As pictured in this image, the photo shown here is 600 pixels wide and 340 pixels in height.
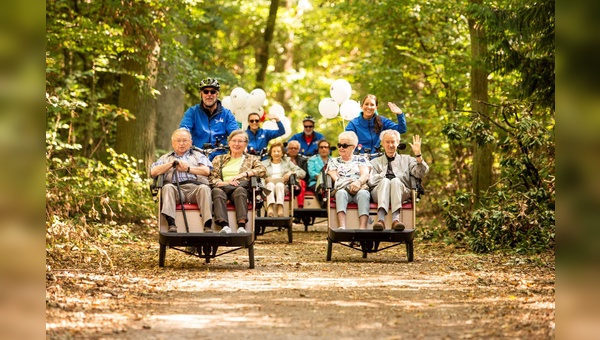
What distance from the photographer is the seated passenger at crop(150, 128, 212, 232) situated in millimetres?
10469

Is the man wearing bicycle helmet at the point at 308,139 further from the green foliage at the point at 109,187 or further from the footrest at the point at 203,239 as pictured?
the footrest at the point at 203,239

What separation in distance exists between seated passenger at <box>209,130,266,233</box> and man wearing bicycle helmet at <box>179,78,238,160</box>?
254 mm

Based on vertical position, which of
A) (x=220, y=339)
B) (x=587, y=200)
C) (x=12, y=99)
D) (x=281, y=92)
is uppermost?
(x=281, y=92)

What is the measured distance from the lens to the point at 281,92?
3653cm

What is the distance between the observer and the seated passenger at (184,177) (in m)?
10.5

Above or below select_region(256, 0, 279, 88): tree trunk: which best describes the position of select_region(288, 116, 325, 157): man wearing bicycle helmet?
below

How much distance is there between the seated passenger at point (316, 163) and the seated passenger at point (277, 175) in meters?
0.31

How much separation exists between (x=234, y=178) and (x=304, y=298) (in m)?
3.27

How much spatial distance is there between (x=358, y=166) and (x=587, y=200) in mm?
6356

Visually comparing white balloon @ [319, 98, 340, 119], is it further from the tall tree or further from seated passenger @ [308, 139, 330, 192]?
the tall tree

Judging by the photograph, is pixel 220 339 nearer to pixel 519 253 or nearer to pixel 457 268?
pixel 457 268

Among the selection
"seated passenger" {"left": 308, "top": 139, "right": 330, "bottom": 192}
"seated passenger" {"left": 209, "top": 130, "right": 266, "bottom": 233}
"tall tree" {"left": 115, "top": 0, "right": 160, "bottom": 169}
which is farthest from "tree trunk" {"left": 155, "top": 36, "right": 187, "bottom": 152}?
"seated passenger" {"left": 209, "top": 130, "right": 266, "bottom": 233}

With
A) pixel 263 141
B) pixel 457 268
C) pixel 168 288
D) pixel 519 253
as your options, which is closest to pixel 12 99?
pixel 168 288

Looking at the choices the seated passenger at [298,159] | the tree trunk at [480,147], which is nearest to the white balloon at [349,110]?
the seated passenger at [298,159]
